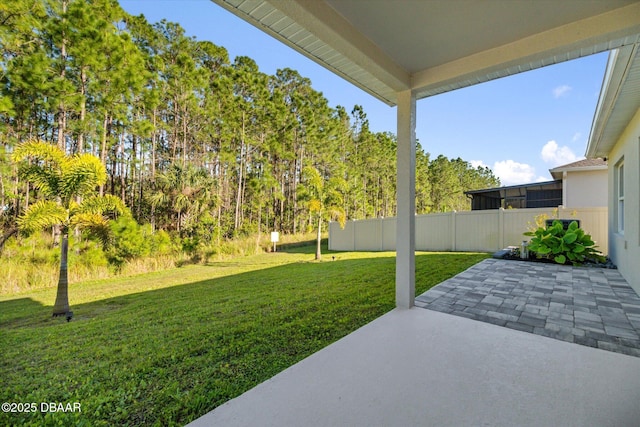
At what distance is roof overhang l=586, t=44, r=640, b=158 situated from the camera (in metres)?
2.41

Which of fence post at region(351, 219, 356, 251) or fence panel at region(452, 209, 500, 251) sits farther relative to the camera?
fence post at region(351, 219, 356, 251)

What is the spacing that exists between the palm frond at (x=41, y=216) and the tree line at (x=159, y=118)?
5 cm

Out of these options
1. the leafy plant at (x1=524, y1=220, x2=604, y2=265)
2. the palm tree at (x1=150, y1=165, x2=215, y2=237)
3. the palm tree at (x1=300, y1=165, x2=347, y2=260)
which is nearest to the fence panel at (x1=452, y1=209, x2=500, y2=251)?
the leafy plant at (x1=524, y1=220, x2=604, y2=265)

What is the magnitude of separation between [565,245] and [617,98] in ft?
12.6

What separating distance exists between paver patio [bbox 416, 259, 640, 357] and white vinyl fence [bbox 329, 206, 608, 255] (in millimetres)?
2579

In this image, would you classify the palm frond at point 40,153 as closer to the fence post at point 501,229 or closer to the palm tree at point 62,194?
the palm tree at point 62,194

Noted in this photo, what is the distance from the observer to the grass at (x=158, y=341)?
155cm

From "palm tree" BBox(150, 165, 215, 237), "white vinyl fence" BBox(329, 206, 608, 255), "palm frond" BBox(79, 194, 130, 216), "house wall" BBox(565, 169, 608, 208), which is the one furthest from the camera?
"house wall" BBox(565, 169, 608, 208)

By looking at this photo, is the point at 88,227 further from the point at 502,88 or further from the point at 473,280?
the point at 502,88

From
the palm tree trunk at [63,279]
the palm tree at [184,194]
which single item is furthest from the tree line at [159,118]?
the palm tree trunk at [63,279]

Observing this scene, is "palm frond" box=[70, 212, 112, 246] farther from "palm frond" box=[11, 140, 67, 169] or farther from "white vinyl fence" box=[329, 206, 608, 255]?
"white vinyl fence" box=[329, 206, 608, 255]

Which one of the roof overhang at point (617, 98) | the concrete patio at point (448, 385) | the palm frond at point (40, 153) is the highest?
the roof overhang at point (617, 98)

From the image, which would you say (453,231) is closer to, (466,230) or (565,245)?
(466,230)

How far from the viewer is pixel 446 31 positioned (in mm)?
2193
